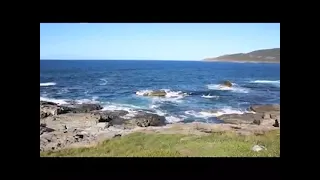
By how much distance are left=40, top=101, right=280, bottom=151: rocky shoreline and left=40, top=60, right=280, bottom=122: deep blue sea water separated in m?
0.07

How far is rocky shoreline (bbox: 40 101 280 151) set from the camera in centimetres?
325

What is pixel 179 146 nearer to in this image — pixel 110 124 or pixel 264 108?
pixel 110 124

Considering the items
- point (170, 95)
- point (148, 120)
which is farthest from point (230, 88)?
point (148, 120)

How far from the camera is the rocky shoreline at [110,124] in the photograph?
128 inches

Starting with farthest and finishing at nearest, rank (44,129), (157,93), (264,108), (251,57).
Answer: (251,57) → (157,93) → (264,108) → (44,129)

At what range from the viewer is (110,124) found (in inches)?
135

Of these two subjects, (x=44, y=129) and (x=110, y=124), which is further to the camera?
(x=110, y=124)

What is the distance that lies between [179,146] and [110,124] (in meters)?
0.72

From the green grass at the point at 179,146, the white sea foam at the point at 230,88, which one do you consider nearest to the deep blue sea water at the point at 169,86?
the white sea foam at the point at 230,88

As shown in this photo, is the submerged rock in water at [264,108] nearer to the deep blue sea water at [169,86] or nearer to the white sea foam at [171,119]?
the deep blue sea water at [169,86]

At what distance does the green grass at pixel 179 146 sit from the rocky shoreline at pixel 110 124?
0.19 feet
